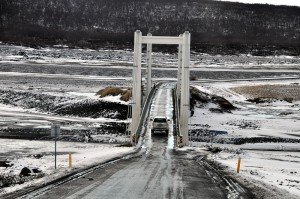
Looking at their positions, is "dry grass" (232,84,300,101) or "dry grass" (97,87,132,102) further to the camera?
"dry grass" (232,84,300,101)

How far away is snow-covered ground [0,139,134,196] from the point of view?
1026 inches

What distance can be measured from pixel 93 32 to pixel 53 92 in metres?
116

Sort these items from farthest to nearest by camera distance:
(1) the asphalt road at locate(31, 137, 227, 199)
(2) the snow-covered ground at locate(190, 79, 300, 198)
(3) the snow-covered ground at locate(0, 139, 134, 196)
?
(2) the snow-covered ground at locate(190, 79, 300, 198), (3) the snow-covered ground at locate(0, 139, 134, 196), (1) the asphalt road at locate(31, 137, 227, 199)

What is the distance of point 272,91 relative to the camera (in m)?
80.4

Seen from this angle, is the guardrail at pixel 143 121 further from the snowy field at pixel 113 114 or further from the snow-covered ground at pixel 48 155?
the snow-covered ground at pixel 48 155

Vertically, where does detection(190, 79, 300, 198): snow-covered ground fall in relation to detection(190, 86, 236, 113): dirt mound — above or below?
below

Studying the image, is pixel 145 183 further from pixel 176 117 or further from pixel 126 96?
pixel 126 96

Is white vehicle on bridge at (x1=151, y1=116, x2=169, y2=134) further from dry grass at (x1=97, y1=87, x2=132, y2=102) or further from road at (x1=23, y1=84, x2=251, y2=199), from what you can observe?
dry grass at (x1=97, y1=87, x2=132, y2=102)

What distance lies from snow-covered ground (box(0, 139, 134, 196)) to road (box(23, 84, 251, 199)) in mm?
1617

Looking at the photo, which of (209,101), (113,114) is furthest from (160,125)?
(209,101)

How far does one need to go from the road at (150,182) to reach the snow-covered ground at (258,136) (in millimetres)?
2215

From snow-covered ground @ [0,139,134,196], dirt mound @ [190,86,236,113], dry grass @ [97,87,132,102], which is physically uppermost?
dry grass @ [97,87,132,102]

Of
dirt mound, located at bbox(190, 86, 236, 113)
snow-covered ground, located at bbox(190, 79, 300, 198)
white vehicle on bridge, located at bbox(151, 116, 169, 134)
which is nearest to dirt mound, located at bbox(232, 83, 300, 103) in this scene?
snow-covered ground, located at bbox(190, 79, 300, 198)

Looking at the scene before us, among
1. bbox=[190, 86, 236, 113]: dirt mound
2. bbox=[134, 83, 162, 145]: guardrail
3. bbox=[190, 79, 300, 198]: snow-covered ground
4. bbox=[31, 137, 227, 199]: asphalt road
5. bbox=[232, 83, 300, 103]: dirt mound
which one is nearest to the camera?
bbox=[31, 137, 227, 199]: asphalt road
